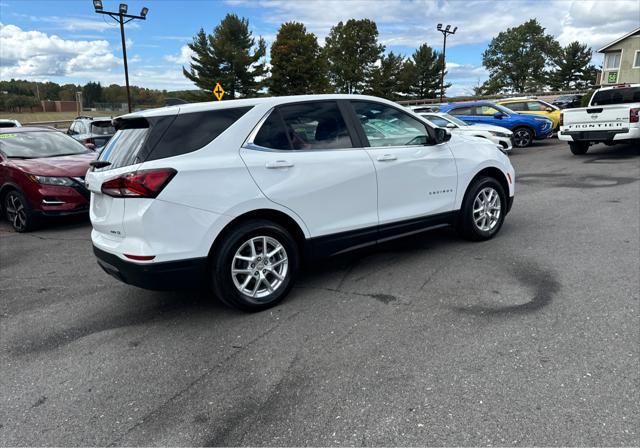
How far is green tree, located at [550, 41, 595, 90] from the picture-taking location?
8794cm

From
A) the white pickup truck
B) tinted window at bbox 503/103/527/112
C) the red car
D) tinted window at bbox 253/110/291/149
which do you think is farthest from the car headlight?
tinted window at bbox 503/103/527/112

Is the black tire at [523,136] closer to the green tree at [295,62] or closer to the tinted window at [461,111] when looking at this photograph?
the tinted window at [461,111]

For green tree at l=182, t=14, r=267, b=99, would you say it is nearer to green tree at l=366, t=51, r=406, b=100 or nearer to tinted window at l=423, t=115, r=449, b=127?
green tree at l=366, t=51, r=406, b=100

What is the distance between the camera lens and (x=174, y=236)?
136 inches

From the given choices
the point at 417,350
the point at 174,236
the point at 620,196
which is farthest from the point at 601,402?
the point at 620,196

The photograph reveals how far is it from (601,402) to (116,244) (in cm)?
333

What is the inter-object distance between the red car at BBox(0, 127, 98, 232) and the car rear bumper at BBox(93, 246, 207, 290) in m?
3.95

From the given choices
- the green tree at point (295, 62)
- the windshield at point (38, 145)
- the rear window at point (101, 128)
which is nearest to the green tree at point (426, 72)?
the green tree at point (295, 62)

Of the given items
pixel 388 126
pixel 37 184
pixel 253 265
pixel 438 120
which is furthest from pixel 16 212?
pixel 438 120

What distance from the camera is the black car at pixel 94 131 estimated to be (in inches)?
513

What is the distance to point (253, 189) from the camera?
3703 mm

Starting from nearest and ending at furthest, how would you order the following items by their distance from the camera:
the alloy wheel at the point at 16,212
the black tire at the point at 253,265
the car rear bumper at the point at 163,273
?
1. the car rear bumper at the point at 163,273
2. the black tire at the point at 253,265
3. the alloy wheel at the point at 16,212

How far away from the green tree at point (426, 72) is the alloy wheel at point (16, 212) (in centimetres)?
6759

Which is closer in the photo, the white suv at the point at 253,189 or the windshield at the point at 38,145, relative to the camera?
the white suv at the point at 253,189
